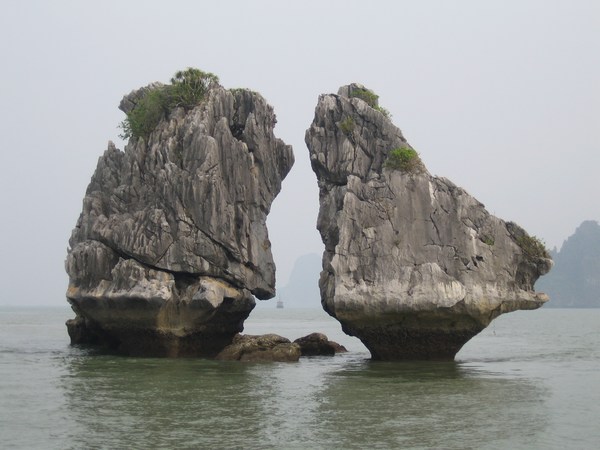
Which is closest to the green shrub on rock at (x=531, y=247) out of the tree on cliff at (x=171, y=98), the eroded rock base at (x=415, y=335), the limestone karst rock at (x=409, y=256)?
the limestone karst rock at (x=409, y=256)

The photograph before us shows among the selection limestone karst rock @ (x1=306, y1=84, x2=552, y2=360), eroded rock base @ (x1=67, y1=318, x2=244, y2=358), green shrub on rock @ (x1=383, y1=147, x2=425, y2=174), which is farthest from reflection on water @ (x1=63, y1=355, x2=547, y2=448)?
green shrub on rock @ (x1=383, y1=147, x2=425, y2=174)

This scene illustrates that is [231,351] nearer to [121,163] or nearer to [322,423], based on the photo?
[121,163]

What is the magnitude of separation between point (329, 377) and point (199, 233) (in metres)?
11.3

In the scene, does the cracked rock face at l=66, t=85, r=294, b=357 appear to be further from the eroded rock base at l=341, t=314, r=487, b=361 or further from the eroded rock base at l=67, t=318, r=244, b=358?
the eroded rock base at l=341, t=314, r=487, b=361

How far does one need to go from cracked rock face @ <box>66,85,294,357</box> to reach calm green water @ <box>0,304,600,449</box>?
2537 millimetres

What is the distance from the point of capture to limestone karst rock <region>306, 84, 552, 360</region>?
1361 inches

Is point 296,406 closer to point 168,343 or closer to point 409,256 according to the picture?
point 409,256

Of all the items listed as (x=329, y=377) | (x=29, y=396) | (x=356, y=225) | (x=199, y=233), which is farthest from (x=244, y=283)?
(x=29, y=396)

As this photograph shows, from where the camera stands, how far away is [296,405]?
24328 mm

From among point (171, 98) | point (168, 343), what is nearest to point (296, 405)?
point (168, 343)

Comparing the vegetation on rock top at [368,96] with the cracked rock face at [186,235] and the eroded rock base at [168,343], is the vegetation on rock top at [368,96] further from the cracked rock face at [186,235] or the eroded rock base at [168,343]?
→ the eroded rock base at [168,343]

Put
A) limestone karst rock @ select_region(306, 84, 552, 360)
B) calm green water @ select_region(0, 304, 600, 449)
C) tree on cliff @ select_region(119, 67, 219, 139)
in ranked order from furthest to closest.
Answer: tree on cliff @ select_region(119, 67, 219, 139)
limestone karst rock @ select_region(306, 84, 552, 360)
calm green water @ select_region(0, 304, 600, 449)

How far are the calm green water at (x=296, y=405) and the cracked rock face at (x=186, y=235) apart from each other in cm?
254

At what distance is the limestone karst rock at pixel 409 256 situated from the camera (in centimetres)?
3456
